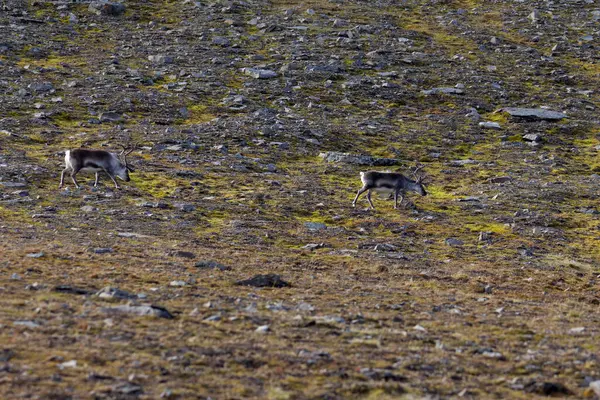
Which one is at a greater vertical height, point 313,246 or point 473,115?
point 313,246

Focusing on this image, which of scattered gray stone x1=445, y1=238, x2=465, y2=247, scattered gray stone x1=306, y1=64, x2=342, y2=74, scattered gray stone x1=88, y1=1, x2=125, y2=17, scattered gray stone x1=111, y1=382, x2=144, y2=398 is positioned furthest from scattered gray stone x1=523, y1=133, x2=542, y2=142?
scattered gray stone x1=111, y1=382, x2=144, y2=398

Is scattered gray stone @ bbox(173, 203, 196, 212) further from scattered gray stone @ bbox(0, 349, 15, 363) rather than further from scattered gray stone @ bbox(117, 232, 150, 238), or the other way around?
scattered gray stone @ bbox(0, 349, 15, 363)

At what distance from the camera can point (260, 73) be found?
4278 cm

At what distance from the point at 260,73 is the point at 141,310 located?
3134 cm

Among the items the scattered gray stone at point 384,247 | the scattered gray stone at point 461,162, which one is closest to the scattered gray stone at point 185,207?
the scattered gray stone at point 384,247

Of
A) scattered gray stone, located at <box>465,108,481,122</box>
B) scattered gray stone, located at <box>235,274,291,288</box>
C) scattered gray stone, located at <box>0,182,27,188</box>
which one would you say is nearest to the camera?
scattered gray stone, located at <box>235,274,291,288</box>

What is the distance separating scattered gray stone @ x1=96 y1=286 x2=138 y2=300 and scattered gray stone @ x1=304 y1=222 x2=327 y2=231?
379 inches

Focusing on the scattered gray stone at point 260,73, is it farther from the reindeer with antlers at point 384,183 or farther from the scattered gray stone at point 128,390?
the scattered gray stone at point 128,390

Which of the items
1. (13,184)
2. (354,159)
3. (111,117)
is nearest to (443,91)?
(354,159)

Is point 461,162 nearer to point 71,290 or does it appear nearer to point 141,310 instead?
point 71,290

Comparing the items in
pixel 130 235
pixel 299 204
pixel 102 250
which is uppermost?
pixel 102 250

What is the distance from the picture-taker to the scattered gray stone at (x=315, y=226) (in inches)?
890

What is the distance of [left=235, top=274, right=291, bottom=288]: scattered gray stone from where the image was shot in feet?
49.7

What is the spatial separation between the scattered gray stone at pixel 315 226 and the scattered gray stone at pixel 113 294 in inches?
379
